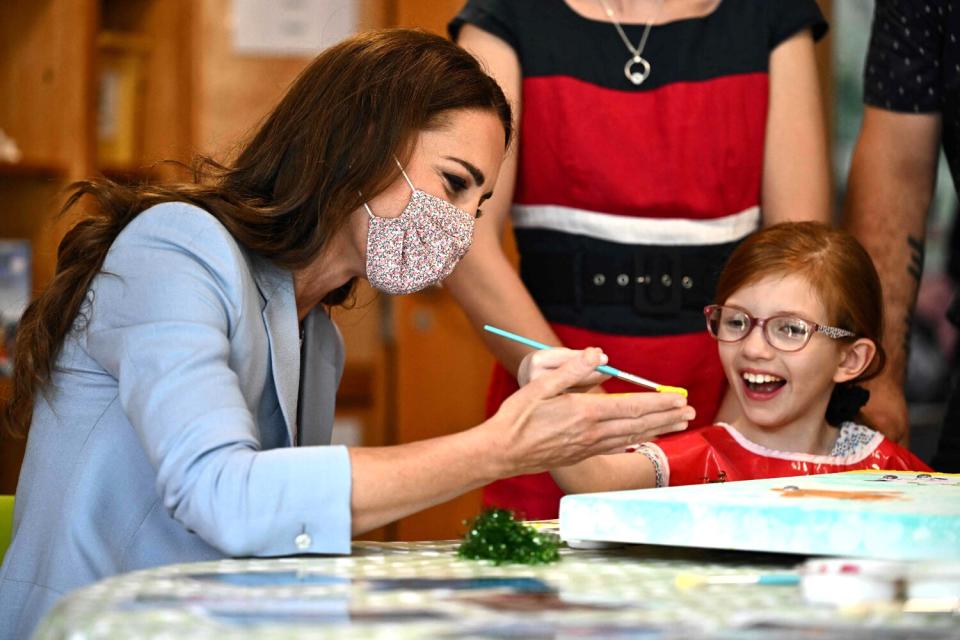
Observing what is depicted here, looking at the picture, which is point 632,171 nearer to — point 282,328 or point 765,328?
point 765,328

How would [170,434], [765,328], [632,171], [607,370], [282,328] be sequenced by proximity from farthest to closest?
1. [632,171]
2. [765,328]
3. [282,328]
4. [607,370]
5. [170,434]

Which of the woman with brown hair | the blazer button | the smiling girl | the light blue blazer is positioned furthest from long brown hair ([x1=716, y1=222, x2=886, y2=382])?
the blazer button

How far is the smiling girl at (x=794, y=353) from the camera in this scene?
204cm

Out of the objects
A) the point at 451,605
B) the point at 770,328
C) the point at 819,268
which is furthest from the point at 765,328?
the point at 451,605

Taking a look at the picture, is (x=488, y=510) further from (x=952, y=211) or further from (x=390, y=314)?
(x=952, y=211)

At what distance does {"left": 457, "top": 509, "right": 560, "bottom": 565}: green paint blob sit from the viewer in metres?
1.21

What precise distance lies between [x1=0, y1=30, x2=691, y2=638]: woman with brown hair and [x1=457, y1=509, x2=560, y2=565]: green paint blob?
87 mm

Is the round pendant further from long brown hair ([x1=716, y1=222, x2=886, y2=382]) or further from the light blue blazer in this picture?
the light blue blazer

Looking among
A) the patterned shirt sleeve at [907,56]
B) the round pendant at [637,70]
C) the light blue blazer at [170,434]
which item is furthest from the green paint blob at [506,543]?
the patterned shirt sleeve at [907,56]

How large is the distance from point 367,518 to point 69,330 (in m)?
0.47

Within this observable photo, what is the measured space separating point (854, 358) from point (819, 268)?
0.16 m

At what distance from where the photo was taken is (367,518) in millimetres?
1284

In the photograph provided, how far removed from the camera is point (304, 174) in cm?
161

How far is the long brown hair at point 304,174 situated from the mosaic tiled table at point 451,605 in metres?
0.48
